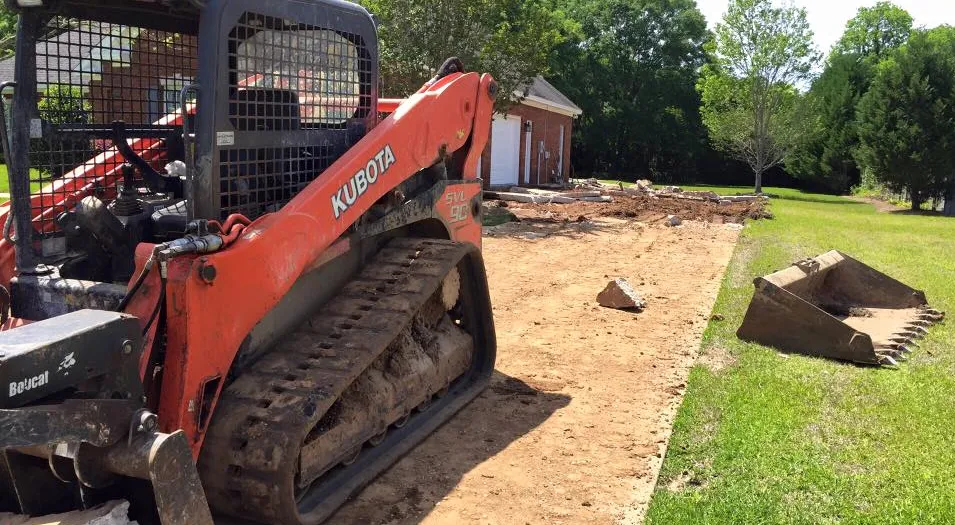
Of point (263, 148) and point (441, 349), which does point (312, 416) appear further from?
point (441, 349)

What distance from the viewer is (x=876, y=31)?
71875 mm

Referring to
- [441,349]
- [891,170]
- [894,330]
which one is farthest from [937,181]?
[441,349]

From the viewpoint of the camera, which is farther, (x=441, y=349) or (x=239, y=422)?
(x=441, y=349)

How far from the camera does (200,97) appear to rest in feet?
12.8

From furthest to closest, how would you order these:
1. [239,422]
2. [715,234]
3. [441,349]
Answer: [715,234] → [441,349] → [239,422]

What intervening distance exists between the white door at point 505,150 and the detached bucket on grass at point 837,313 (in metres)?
18.8

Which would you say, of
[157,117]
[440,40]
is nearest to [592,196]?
[440,40]

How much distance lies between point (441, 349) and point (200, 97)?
2.55 metres

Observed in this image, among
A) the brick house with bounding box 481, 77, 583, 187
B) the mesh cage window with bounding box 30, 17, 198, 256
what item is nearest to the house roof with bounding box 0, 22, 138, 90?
the mesh cage window with bounding box 30, 17, 198, 256

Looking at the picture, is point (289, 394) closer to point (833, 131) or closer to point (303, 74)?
point (303, 74)

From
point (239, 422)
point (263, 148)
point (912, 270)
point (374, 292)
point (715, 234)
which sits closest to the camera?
point (239, 422)

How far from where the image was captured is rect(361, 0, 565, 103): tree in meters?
18.0

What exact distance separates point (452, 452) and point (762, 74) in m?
33.6

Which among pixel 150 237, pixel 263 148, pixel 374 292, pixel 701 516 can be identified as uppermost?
pixel 263 148
